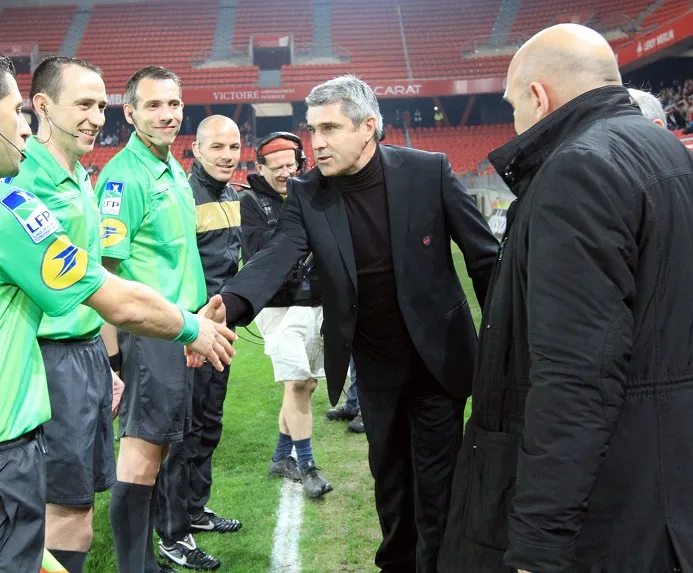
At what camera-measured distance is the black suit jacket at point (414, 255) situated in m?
2.93

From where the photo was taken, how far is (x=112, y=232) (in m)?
3.04

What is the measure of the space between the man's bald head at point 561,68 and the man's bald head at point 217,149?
259cm

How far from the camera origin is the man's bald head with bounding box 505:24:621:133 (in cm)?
174

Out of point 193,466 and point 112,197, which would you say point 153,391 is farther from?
point 193,466

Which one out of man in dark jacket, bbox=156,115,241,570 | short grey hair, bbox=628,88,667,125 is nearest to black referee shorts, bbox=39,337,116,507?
man in dark jacket, bbox=156,115,241,570

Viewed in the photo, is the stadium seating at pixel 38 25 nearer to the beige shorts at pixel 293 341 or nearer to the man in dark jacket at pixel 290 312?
the man in dark jacket at pixel 290 312

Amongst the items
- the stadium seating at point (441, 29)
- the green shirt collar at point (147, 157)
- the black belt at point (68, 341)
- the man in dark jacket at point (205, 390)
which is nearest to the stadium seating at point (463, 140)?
the stadium seating at point (441, 29)

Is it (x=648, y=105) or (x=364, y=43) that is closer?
(x=648, y=105)

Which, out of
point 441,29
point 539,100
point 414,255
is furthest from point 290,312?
point 441,29

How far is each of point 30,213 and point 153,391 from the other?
58.9 inches

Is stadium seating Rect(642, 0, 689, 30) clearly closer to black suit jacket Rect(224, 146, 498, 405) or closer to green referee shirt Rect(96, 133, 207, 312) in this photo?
black suit jacket Rect(224, 146, 498, 405)

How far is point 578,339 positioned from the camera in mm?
1513

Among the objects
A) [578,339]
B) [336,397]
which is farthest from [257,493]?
[578,339]

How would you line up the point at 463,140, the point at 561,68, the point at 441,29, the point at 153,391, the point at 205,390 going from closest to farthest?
the point at 561,68 → the point at 153,391 → the point at 205,390 → the point at 463,140 → the point at 441,29
